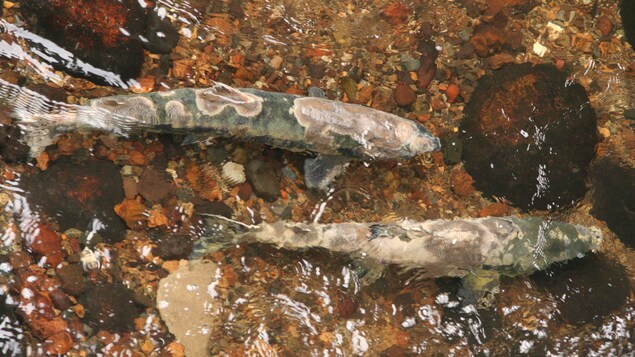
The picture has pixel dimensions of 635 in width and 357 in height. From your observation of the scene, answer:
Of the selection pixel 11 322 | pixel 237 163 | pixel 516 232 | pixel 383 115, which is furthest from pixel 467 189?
pixel 11 322

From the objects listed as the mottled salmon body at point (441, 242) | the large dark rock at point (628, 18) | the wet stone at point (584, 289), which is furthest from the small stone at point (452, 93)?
the large dark rock at point (628, 18)

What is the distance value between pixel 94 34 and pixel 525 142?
4199 mm

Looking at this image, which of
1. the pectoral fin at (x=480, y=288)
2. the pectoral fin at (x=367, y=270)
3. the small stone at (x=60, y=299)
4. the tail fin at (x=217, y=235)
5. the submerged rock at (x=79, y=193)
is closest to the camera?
the small stone at (x=60, y=299)

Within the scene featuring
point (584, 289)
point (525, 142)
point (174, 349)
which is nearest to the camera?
point (174, 349)

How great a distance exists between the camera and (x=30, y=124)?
510 centimetres

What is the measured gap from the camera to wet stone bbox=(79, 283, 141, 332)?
16.7 ft

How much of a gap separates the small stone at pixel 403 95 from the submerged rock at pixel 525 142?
1.93 feet

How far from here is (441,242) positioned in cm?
532

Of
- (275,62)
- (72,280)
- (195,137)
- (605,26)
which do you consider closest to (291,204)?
(195,137)

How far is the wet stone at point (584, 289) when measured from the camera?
18.8 ft

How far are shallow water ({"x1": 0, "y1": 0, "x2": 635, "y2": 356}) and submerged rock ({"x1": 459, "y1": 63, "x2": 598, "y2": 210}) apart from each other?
0.15 m

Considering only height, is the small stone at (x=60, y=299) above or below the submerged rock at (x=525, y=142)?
below

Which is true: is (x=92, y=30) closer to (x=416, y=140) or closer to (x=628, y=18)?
(x=416, y=140)

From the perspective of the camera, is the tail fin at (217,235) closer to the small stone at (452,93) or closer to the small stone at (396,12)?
the small stone at (452,93)
